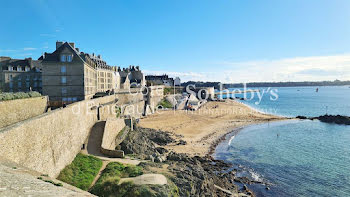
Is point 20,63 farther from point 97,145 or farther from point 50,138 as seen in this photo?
point 50,138

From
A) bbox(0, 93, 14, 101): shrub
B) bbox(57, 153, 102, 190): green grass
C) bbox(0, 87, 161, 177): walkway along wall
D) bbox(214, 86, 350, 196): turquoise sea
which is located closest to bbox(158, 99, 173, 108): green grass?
bbox(214, 86, 350, 196): turquoise sea

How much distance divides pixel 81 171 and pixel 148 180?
4.94 m

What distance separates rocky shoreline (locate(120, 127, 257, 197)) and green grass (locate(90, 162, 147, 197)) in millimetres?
2035

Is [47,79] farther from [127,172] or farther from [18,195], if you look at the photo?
[18,195]

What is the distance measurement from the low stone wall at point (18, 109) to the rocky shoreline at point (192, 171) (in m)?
8.93

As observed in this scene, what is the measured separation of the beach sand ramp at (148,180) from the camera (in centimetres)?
1366

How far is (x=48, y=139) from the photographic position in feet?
41.1

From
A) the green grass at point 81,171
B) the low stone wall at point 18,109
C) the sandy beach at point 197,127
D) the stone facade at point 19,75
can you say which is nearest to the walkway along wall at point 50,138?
the green grass at point 81,171

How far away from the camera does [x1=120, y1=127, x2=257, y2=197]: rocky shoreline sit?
1641 centimetres

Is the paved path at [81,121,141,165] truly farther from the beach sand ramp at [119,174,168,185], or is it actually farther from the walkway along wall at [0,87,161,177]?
the beach sand ramp at [119,174,168,185]

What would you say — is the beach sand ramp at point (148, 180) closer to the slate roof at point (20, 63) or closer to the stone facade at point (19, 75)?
the stone facade at point (19, 75)

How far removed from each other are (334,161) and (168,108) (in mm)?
40729

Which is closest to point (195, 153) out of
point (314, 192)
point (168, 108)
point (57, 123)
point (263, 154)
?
point (263, 154)

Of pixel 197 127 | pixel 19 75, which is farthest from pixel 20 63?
pixel 197 127
